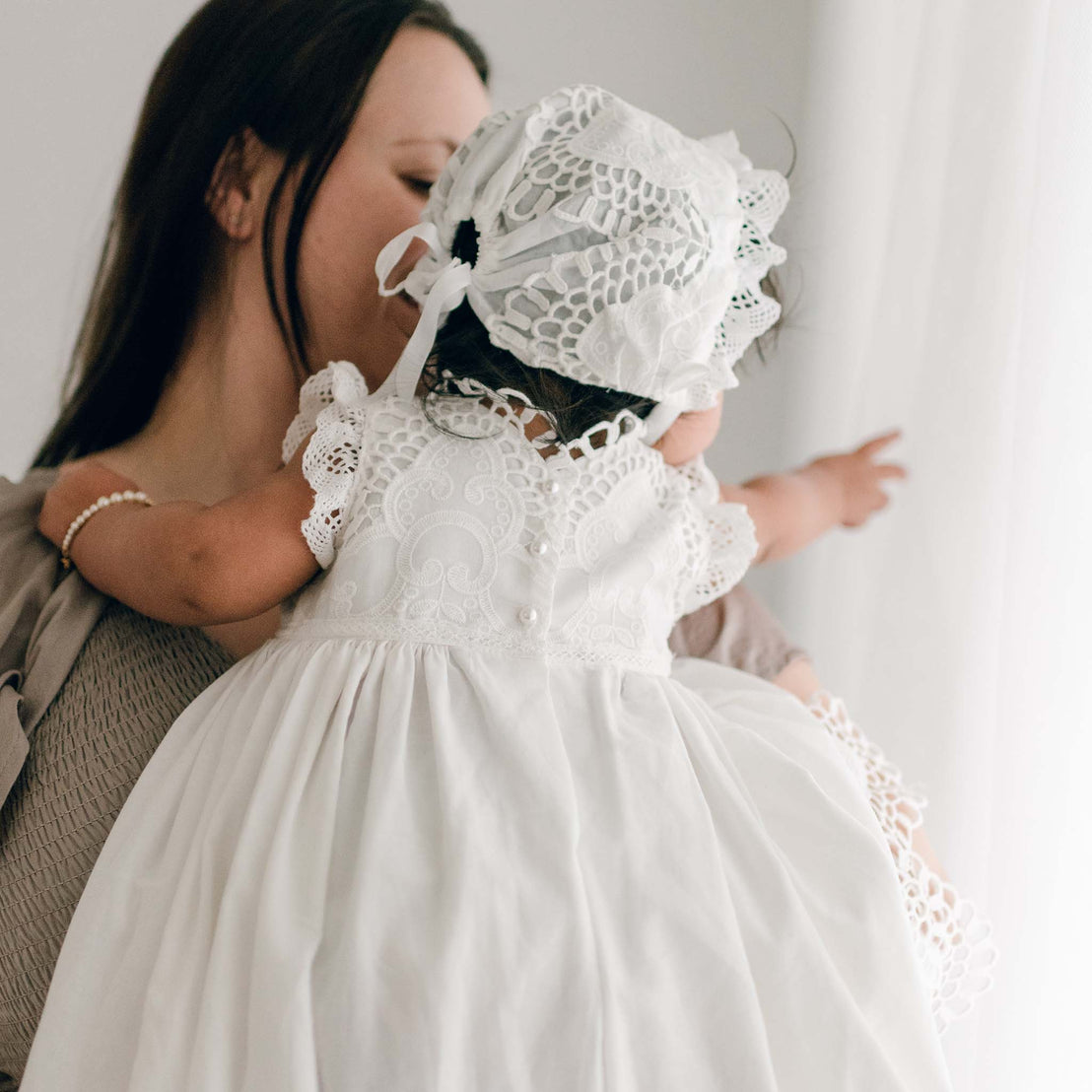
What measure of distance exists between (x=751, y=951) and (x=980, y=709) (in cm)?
46

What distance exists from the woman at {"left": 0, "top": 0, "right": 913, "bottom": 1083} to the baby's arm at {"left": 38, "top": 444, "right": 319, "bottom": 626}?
9 centimetres

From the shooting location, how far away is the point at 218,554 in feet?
2.32

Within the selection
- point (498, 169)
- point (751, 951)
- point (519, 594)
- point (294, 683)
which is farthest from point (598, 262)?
point (751, 951)

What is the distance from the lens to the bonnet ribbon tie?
752 millimetres

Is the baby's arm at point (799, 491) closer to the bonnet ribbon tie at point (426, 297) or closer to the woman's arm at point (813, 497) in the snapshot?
the woman's arm at point (813, 497)

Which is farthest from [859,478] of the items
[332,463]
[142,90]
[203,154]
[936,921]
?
[142,90]

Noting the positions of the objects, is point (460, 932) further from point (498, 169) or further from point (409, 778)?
point (498, 169)

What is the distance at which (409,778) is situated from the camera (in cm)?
67

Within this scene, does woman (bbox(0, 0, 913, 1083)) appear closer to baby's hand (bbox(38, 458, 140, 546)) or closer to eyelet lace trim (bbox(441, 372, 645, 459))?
baby's hand (bbox(38, 458, 140, 546))

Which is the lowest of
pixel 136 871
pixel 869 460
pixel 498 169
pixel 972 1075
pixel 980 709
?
pixel 972 1075

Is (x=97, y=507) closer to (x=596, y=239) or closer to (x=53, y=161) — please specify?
(x=596, y=239)

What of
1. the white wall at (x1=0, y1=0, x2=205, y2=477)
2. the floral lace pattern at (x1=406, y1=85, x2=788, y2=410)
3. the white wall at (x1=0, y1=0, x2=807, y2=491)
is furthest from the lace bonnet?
the white wall at (x1=0, y1=0, x2=205, y2=477)

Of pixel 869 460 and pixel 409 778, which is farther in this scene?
pixel 869 460

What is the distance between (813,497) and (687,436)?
0.24m
